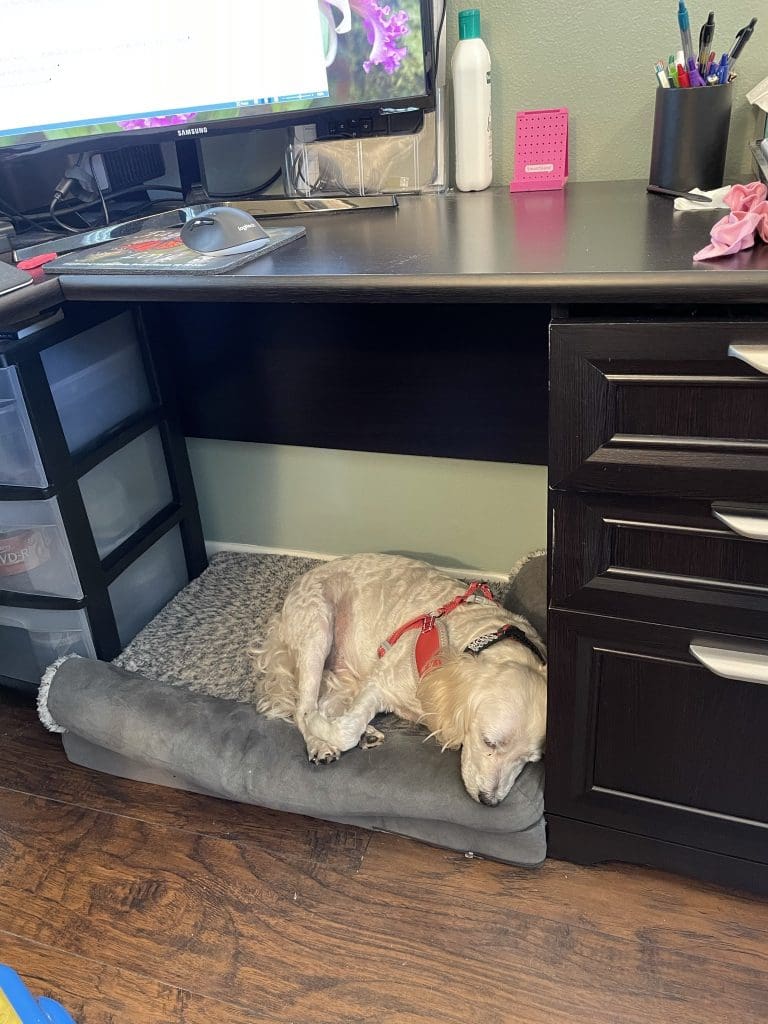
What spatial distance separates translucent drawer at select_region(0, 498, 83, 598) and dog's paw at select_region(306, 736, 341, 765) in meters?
0.51

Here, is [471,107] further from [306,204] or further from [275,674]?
[275,674]

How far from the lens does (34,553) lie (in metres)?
1.39

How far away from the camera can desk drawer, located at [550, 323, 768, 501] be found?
75 cm

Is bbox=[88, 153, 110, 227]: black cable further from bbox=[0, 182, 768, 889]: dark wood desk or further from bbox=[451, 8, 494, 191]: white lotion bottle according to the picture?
bbox=[451, 8, 494, 191]: white lotion bottle

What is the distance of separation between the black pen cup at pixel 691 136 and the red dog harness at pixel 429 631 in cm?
68

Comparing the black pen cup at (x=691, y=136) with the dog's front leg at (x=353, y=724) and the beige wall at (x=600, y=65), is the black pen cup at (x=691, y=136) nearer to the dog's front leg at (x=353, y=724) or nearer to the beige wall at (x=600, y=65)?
the beige wall at (x=600, y=65)

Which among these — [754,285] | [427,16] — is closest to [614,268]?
[754,285]

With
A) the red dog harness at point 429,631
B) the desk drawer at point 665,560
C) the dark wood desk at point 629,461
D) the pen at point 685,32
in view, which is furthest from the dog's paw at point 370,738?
the pen at point 685,32

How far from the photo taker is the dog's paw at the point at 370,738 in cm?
124

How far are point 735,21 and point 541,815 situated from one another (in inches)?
46.3

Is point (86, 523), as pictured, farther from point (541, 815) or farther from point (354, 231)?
point (541, 815)

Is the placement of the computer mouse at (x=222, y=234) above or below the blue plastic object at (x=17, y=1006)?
above

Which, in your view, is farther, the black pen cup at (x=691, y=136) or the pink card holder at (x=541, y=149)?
the pink card holder at (x=541, y=149)

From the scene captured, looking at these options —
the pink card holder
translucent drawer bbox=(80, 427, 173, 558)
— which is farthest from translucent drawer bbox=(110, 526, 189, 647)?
the pink card holder
